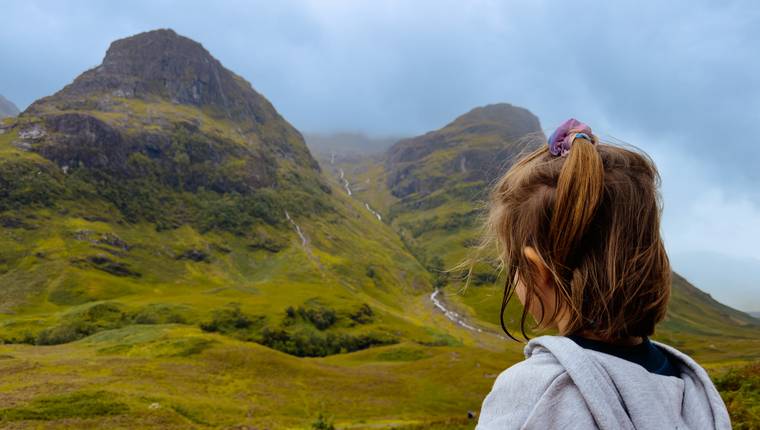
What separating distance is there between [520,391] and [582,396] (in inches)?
10.5

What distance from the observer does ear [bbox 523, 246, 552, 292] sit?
260cm

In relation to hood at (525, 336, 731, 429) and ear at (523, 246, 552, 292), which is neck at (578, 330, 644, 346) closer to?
hood at (525, 336, 731, 429)

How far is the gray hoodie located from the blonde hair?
1.05ft

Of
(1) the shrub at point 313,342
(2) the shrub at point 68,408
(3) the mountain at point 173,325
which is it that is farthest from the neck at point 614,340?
(1) the shrub at point 313,342

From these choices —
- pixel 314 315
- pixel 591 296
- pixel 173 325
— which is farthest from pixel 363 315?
pixel 591 296

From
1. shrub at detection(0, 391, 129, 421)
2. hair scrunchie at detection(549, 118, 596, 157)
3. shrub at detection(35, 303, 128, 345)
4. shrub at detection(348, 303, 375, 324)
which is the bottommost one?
shrub at detection(35, 303, 128, 345)

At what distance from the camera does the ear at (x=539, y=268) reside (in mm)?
2603

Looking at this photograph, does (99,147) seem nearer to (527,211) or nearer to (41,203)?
(41,203)

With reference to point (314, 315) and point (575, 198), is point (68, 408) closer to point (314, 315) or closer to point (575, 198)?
point (575, 198)

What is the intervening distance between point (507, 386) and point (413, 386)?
59.1m

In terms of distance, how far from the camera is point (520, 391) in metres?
2.10

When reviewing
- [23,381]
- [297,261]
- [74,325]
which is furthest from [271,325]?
[297,261]

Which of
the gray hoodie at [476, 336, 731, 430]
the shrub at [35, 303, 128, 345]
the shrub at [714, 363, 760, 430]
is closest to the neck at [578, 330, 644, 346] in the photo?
the gray hoodie at [476, 336, 731, 430]

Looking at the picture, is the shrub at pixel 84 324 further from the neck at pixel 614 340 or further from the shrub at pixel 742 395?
the neck at pixel 614 340
